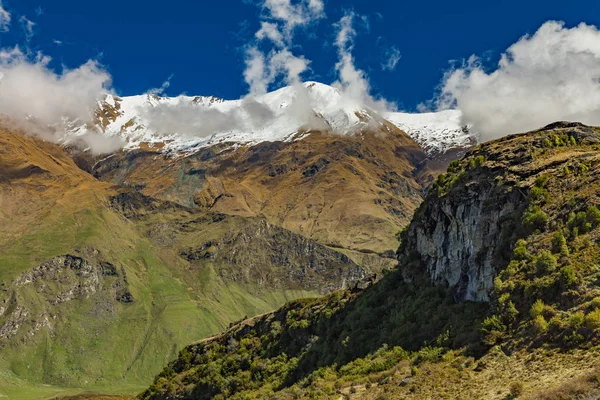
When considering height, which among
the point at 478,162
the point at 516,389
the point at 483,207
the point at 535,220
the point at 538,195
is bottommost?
the point at 516,389

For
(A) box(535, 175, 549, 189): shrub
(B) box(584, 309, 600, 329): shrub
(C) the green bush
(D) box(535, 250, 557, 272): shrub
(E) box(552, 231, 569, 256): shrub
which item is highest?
(A) box(535, 175, 549, 189): shrub

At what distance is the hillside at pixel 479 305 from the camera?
39.4m

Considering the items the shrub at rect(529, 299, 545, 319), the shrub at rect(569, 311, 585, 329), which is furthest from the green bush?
the shrub at rect(569, 311, 585, 329)

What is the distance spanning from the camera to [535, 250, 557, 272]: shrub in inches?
1768

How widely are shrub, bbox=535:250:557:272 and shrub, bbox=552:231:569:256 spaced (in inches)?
46.5

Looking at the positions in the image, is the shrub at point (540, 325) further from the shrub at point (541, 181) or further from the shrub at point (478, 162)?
the shrub at point (478, 162)

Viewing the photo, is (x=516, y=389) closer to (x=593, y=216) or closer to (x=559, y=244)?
(x=559, y=244)

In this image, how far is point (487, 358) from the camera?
140 feet

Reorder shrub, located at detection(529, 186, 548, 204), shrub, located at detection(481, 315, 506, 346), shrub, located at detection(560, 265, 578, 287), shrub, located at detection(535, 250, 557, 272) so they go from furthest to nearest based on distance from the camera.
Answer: shrub, located at detection(529, 186, 548, 204) → shrub, located at detection(535, 250, 557, 272) → shrub, located at detection(481, 315, 506, 346) → shrub, located at detection(560, 265, 578, 287)

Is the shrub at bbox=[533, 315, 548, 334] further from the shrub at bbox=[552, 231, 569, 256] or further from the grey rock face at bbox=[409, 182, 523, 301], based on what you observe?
the grey rock face at bbox=[409, 182, 523, 301]

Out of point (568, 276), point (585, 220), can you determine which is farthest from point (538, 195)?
point (568, 276)

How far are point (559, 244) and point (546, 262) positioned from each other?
3097mm

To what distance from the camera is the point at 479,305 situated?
53.1 meters

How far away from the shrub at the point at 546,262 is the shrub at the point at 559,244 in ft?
3.87
